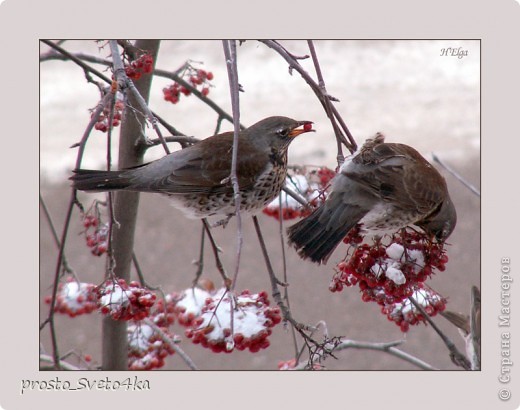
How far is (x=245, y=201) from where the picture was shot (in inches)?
98.7

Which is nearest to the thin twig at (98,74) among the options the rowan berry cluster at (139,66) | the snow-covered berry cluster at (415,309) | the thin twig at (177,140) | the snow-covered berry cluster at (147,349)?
the thin twig at (177,140)

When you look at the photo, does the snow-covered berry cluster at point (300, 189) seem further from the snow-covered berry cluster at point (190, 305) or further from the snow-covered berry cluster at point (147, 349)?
the snow-covered berry cluster at point (147, 349)

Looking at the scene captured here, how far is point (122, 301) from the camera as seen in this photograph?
7.56 feet

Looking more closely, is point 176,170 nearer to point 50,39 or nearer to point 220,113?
point 220,113

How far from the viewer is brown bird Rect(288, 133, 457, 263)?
92.4 inches

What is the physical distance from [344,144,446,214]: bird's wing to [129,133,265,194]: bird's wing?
1.18 feet

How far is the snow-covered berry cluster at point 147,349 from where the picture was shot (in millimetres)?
2785

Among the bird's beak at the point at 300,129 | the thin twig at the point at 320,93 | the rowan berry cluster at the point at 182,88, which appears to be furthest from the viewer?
the rowan berry cluster at the point at 182,88

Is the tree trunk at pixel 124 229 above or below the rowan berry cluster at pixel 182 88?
below
